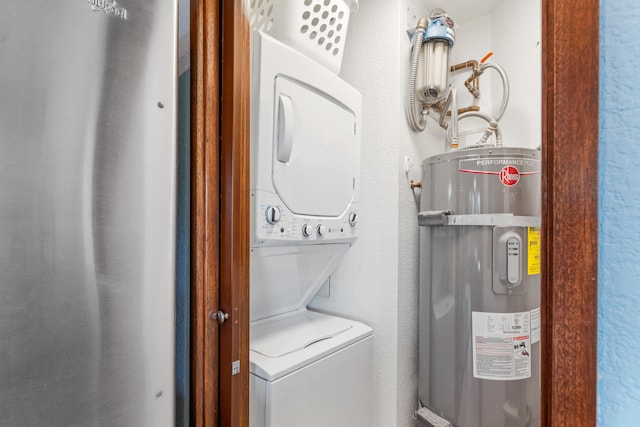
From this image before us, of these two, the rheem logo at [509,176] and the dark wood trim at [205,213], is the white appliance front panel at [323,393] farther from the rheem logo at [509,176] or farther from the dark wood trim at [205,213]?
the rheem logo at [509,176]

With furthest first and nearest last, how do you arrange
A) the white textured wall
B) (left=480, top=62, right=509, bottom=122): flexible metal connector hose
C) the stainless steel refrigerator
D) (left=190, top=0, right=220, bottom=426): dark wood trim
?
1. (left=480, top=62, right=509, bottom=122): flexible metal connector hose
2. the white textured wall
3. (left=190, top=0, right=220, bottom=426): dark wood trim
4. the stainless steel refrigerator

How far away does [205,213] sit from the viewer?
99 cm

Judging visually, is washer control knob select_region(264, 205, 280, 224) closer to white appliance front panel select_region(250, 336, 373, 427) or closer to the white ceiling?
white appliance front panel select_region(250, 336, 373, 427)

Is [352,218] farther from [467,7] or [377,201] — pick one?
[467,7]

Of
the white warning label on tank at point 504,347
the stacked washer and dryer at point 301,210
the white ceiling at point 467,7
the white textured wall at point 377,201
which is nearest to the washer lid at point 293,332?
the stacked washer and dryer at point 301,210

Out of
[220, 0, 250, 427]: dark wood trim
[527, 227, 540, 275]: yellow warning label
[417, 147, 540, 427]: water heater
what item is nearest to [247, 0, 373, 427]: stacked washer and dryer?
[220, 0, 250, 427]: dark wood trim

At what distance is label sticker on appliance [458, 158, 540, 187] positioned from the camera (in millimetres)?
1551

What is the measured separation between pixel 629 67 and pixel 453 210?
1334mm

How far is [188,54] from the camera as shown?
3.54ft

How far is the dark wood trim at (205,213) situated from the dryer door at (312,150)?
1.01 feet

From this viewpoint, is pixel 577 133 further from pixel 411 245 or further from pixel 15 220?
pixel 411 245

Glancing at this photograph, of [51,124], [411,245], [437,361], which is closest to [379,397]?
[437,361]

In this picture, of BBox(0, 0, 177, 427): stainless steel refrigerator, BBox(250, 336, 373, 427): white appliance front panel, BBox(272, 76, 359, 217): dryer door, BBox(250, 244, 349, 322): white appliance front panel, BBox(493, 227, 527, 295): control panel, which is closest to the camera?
BBox(0, 0, 177, 427): stainless steel refrigerator

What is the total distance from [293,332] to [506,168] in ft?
4.43
